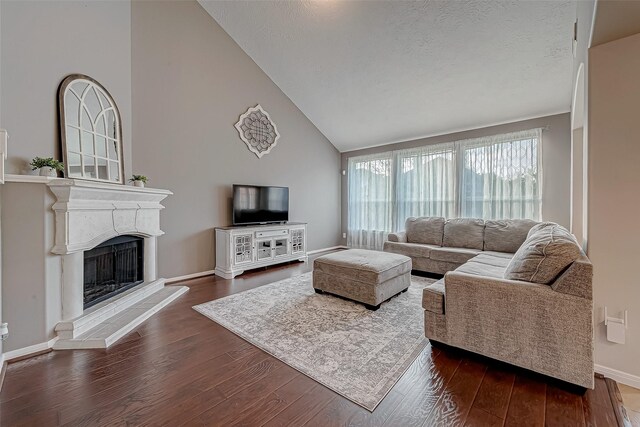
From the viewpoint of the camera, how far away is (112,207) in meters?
2.63

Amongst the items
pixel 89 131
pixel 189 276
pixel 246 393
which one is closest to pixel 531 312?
pixel 246 393

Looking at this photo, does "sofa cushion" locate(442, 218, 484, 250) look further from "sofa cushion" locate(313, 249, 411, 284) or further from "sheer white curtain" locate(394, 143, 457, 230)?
"sofa cushion" locate(313, 249, 411, 284)

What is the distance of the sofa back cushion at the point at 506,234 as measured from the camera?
3777mm

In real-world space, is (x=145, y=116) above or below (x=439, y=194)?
above

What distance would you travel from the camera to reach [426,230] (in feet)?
15.1

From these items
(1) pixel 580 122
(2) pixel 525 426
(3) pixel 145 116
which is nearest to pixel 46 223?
(3) pixel 145 116

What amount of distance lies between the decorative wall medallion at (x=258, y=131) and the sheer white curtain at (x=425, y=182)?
8.85 ft

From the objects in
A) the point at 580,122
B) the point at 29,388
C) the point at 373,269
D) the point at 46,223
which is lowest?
the point at 29,388

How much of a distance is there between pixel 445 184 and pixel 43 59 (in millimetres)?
5642

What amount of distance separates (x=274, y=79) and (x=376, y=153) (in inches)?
105

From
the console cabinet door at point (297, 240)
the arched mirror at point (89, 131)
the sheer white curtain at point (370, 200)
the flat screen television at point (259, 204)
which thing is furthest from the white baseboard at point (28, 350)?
the sheer white curtain at point (370, 200)

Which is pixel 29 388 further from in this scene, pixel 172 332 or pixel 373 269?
pixel 373 269

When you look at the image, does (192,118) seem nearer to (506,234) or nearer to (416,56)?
(416,56)

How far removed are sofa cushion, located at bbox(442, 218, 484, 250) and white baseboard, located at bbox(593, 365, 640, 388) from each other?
2494mm
